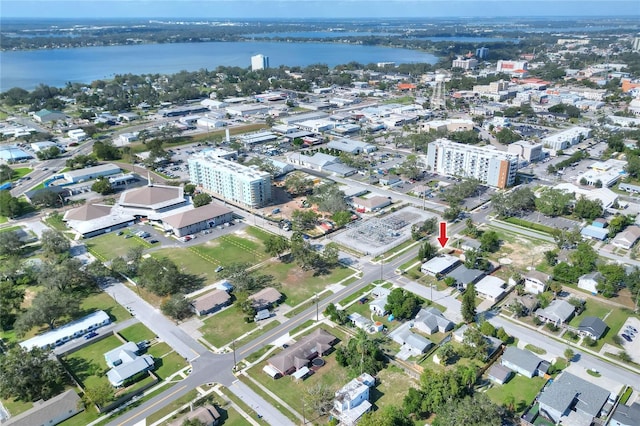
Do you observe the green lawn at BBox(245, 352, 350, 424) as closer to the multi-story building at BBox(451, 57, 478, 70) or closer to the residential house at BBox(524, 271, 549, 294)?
the residential house at BBox(524, 271, 549, 294)

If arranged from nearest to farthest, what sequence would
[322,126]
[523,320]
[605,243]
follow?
1. [523,320]
2. [605,243]
3. [322,126]

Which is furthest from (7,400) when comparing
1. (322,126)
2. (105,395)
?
(322,126)

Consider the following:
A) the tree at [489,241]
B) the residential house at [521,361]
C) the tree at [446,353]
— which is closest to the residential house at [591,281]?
the tree at [489,241]

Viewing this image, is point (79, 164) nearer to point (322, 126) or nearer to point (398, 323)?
point (322, 126)

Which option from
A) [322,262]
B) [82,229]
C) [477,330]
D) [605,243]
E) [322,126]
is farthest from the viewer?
[322,126]

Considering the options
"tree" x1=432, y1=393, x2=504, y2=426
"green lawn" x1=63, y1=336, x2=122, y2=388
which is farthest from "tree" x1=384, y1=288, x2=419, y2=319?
"green lawn" x1=63, y1=336, x2=122, y2=388
